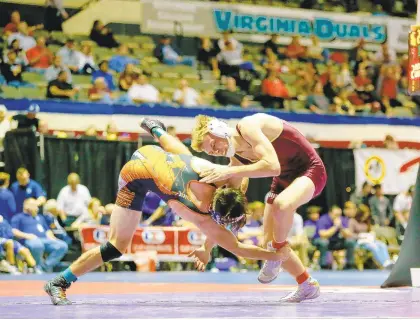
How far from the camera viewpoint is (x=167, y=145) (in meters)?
6.54

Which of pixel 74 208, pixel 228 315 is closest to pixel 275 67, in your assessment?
pixel 74 208

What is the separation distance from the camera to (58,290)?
6.37m

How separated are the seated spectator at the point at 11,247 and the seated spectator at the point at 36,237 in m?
0.09

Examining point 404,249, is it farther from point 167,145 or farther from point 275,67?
point 275,67

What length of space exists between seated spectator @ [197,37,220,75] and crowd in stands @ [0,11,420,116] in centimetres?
2

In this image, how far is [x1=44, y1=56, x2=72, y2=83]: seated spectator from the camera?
15290 millimetres

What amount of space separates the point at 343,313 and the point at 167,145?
5.99 ft

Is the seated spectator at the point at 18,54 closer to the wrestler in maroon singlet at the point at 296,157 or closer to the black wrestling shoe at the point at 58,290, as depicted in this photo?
the wrestler in maroon singlet at the point at 296,157

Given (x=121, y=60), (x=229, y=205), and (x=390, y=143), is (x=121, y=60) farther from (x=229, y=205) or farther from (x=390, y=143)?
(x=229, y=205)

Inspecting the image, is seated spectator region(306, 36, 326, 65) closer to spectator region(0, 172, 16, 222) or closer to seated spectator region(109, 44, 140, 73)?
seated spectator region(109, 44, 140, 73)

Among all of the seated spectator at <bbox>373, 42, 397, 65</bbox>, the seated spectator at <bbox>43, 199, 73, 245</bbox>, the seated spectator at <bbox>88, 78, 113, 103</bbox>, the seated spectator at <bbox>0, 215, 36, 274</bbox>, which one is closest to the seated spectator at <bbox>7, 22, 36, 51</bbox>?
the seated spectator at <bbox>88, 78, 113, 103</bbox>

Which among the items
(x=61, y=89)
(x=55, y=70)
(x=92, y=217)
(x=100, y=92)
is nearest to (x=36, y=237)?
(x=92, y=217)

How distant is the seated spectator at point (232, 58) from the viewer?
1788 centimetres

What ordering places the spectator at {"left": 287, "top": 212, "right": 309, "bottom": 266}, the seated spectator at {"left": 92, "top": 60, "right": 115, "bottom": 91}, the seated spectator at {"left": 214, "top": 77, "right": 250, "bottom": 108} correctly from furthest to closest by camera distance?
the seated spectator at {"left": 214, "top": 77, "right": 250, "bottom": 108}
the seated spectator at {"left": 92, "top": 60, "right": 115, "bottom": 91}
the spectator at {"left": 287, "top": 212, "right": 309, "bottom": 266}
